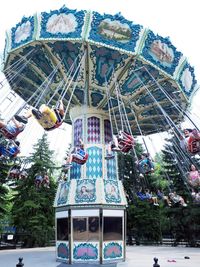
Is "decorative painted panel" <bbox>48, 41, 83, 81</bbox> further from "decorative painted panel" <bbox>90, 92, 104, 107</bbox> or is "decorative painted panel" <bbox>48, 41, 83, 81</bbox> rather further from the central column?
the central column

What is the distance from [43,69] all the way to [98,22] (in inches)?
159

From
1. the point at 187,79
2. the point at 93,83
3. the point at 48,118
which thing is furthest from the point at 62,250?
the point at 187,79

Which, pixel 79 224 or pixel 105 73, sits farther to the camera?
pixel 105 73

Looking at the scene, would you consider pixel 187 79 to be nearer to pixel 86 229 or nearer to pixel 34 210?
pixel 86 229

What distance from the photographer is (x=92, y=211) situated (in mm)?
14461

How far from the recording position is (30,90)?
701 inches

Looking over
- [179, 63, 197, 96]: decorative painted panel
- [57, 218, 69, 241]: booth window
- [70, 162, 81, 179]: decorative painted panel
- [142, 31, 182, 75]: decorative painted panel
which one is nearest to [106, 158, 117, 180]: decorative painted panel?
[70, 162, 81, 179]: decorative painted panel

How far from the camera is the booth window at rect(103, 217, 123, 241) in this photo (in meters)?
14.5

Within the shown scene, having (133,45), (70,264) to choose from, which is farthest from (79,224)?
(133,45)

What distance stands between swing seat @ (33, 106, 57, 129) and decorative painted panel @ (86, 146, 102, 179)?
6224mm

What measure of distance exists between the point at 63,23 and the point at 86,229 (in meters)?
8.42

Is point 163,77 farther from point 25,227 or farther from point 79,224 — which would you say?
point 25,227

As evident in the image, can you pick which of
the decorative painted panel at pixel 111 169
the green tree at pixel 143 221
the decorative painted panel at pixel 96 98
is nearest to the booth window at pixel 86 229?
the decorative painted panel at pixel 111 169

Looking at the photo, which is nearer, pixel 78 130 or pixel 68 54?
pixel 68 54
